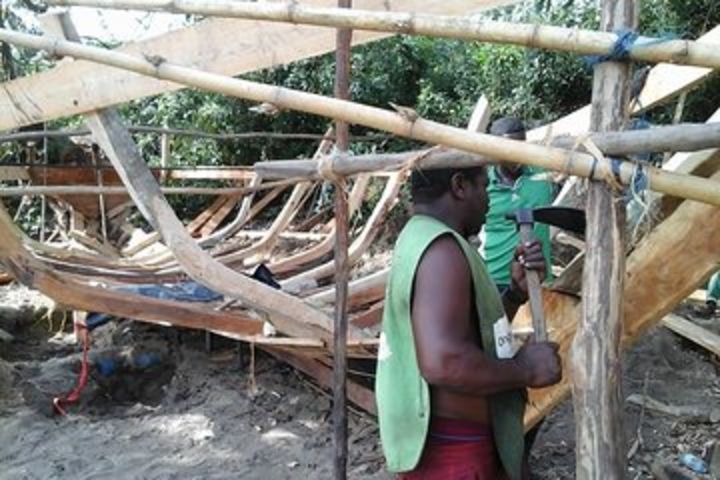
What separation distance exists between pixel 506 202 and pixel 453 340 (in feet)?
5.56

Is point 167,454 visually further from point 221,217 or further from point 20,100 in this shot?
point 221,217

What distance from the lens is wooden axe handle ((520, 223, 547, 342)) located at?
1688mm

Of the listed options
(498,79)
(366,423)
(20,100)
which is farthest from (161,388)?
(498,79)

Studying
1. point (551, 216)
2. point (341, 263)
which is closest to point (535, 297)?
point (551, 216)

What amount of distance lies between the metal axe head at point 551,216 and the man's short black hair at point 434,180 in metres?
0.15

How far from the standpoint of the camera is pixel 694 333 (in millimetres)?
4430

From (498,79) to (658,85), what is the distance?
6.03 meters

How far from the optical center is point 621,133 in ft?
4.28

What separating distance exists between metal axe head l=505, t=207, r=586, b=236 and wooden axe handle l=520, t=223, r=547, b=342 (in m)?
0.02

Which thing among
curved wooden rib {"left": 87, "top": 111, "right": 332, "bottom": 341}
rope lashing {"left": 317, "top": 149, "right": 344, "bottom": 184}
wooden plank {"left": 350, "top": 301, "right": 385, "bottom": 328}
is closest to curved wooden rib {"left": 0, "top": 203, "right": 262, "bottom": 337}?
wooden plank {"left": 350, "top": 301, "right": 385, "bottom": 328}

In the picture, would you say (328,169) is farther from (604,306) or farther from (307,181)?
(307,181)

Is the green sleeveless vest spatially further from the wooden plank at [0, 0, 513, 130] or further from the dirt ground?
the dirt ground

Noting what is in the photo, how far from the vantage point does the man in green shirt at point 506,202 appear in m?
3.06

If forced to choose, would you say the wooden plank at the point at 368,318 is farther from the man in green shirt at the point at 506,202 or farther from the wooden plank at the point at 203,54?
the wooden plank at the point at 203,54
